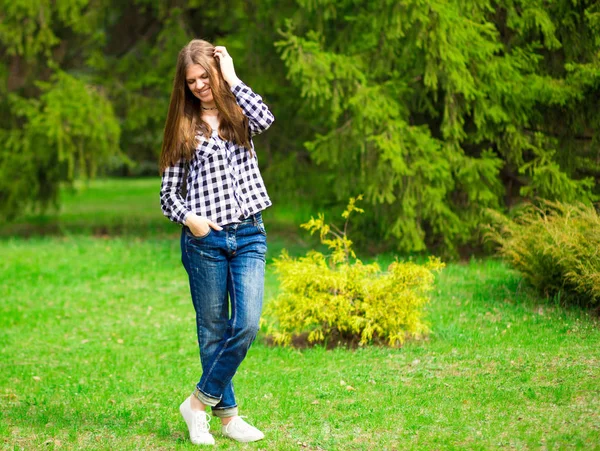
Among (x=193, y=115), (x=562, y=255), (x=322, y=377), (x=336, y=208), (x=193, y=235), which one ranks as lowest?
(x=322, y=377)

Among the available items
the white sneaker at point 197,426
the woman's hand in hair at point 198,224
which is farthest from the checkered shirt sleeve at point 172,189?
the white sneaker at point 197,426

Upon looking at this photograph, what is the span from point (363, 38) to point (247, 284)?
7.14m

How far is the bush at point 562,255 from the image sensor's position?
22.0 ft

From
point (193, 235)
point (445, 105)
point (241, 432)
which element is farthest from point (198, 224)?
point (445, 105)

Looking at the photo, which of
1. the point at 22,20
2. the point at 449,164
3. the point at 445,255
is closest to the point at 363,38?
the point at 449,164

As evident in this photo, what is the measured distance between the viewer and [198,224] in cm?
419

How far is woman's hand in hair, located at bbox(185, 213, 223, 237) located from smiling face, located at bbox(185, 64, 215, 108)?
609mm

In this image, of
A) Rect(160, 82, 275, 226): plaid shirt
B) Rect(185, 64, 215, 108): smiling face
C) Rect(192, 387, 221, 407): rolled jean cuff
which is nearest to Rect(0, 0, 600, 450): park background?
Rect(192, 387, 221, 407): rolled jean cuff

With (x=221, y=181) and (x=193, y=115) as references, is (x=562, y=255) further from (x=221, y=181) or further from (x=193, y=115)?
→ (x=193, y=115)

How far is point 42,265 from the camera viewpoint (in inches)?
449

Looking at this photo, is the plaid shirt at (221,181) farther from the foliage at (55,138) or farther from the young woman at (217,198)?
the foliage at (55,138)

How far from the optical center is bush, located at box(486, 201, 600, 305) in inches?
264

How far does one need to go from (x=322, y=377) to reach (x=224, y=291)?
1.84 m

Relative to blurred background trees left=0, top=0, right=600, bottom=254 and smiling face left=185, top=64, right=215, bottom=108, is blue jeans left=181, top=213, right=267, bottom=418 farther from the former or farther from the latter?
blurred background trees left=0, top=0, right=600, bottom=254
